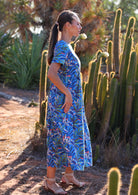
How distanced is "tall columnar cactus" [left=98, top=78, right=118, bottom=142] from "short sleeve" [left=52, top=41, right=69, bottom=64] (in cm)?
177

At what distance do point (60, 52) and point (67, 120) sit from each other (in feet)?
2.06

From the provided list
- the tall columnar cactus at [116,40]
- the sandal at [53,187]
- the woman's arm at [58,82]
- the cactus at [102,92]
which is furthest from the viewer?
the tall columnar cactus at [116,40]

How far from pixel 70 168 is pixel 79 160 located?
10.7 inches

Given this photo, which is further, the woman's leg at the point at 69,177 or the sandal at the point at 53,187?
the woman's leg at the point at 69,177

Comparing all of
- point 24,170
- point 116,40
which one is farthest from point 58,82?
point 116,40

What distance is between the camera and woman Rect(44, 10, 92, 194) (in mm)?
2795

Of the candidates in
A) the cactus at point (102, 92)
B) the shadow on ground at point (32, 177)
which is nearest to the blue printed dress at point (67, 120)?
the shadow on ground at point (32, 177)

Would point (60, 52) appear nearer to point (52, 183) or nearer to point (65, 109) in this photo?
point (65, 109)

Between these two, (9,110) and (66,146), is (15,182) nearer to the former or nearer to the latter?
(66,146)

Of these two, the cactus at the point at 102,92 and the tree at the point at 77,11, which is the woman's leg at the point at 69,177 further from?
the tree at the point at 77,11

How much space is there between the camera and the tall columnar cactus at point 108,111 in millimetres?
4445

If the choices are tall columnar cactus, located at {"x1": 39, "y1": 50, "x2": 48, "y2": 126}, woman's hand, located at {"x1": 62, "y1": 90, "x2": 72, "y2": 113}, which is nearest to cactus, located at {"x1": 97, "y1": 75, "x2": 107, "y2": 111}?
tall columnar cactus, located at {"x1": 39, "y1": 50, "x2": 48, "y2": 126}

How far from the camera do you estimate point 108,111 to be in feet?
14.8

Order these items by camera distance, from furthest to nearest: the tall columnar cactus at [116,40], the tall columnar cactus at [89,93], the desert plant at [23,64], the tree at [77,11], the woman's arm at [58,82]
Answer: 1. the tree at [77,11]
2. the desert plant at [23,64]
3. the tall columnar cactus at [116,40]
4. the tall columnar cactus at [89,93]
5. the woman's arm at [58,82]
